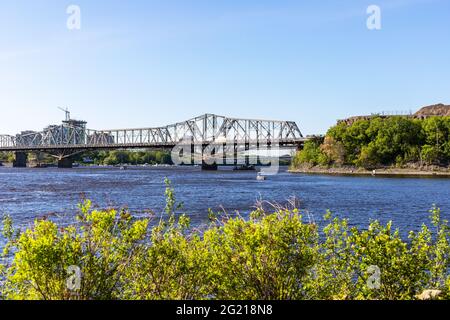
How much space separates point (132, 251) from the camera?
10.4 meters

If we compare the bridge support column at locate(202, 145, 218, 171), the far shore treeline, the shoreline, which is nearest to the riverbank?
the shoreline

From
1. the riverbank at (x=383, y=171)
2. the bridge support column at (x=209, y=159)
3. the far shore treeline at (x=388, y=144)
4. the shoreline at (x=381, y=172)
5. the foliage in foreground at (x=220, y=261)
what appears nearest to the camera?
the foliage in foreground at (x=220, y=261)

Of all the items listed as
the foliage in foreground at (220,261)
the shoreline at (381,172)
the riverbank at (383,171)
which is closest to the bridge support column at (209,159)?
the shoreline at (381,172)

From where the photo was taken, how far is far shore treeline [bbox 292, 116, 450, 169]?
126 metres

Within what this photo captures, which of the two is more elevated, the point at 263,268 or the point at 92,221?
the point at 92,221

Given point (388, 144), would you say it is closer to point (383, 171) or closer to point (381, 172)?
point (383, 171)

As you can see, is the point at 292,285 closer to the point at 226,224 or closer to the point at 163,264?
the point at 226,224

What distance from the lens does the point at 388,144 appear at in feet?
432

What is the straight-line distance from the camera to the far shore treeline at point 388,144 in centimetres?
12562

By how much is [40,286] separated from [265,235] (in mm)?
4311

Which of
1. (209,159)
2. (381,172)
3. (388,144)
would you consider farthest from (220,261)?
(209,159)

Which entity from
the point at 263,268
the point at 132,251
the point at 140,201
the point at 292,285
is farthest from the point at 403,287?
the point at 140,201

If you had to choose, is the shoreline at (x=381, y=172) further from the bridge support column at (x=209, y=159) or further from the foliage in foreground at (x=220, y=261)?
the foliage in foreground at (x=220, y=261)
